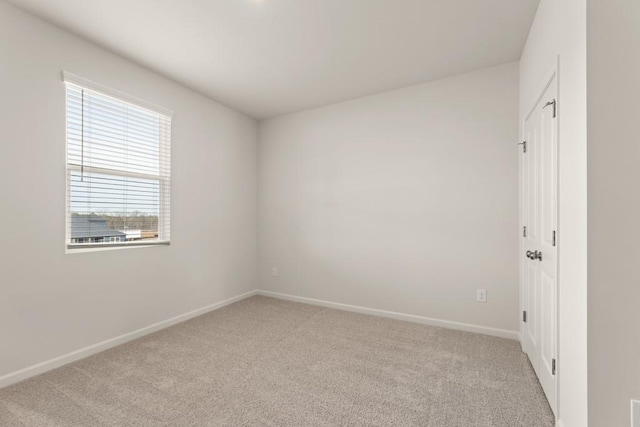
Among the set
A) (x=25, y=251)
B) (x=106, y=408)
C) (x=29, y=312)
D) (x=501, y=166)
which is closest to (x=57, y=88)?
(x=25, y=251)

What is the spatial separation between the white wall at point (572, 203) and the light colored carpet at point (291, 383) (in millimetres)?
505

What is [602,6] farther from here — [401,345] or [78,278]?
[78,278]

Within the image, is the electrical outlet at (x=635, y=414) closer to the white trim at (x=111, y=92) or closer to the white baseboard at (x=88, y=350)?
the white baseboard at (x=88, y=350)

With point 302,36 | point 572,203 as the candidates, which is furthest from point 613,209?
point 302,36

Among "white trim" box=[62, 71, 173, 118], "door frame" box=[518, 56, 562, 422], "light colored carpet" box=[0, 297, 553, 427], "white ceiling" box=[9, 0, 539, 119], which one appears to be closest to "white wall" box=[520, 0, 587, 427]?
"door frame" box=[518, 56, 562, 422]

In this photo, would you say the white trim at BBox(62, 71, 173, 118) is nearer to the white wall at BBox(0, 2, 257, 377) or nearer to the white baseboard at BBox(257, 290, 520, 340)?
the white wall at BBox(0, 2, 257, 377)

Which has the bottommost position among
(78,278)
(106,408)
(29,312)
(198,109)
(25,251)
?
(106,408)

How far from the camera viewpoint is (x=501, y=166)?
2.77 m

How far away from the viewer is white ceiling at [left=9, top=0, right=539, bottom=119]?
2029mm

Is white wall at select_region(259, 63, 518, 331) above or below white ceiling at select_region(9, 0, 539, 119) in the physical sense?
below

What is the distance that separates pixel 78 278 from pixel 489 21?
379cm

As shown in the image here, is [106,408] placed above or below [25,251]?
below

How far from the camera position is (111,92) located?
8.44 ft

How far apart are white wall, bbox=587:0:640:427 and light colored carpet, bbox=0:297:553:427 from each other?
752 millimetres
